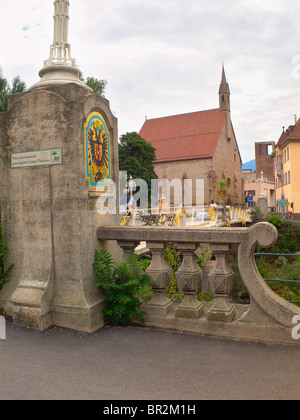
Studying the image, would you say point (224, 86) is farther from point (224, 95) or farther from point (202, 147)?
point (202, 147)

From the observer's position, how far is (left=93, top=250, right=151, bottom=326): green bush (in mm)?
4035

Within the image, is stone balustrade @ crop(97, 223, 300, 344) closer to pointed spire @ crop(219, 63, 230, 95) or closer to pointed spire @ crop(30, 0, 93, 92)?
pointed spire @ crop(30, 0, 93, 92)

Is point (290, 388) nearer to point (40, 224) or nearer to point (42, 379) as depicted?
point (42, 379)

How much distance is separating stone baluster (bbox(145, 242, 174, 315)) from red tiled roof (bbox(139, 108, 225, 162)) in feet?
177

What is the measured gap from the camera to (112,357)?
10.7 feet

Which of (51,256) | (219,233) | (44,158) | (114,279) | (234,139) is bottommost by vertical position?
(114,279)

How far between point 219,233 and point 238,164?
221 ft

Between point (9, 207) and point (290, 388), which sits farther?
point (9, 207)

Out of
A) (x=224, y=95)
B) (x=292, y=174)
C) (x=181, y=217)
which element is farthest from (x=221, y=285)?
(x=224, y=95)

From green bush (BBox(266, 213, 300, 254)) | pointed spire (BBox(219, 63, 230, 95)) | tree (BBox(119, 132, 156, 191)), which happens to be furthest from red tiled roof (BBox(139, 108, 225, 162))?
green bush (BBox(266, 213, 300, 254))

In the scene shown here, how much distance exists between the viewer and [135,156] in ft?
132

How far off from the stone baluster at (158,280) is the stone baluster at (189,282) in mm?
206
